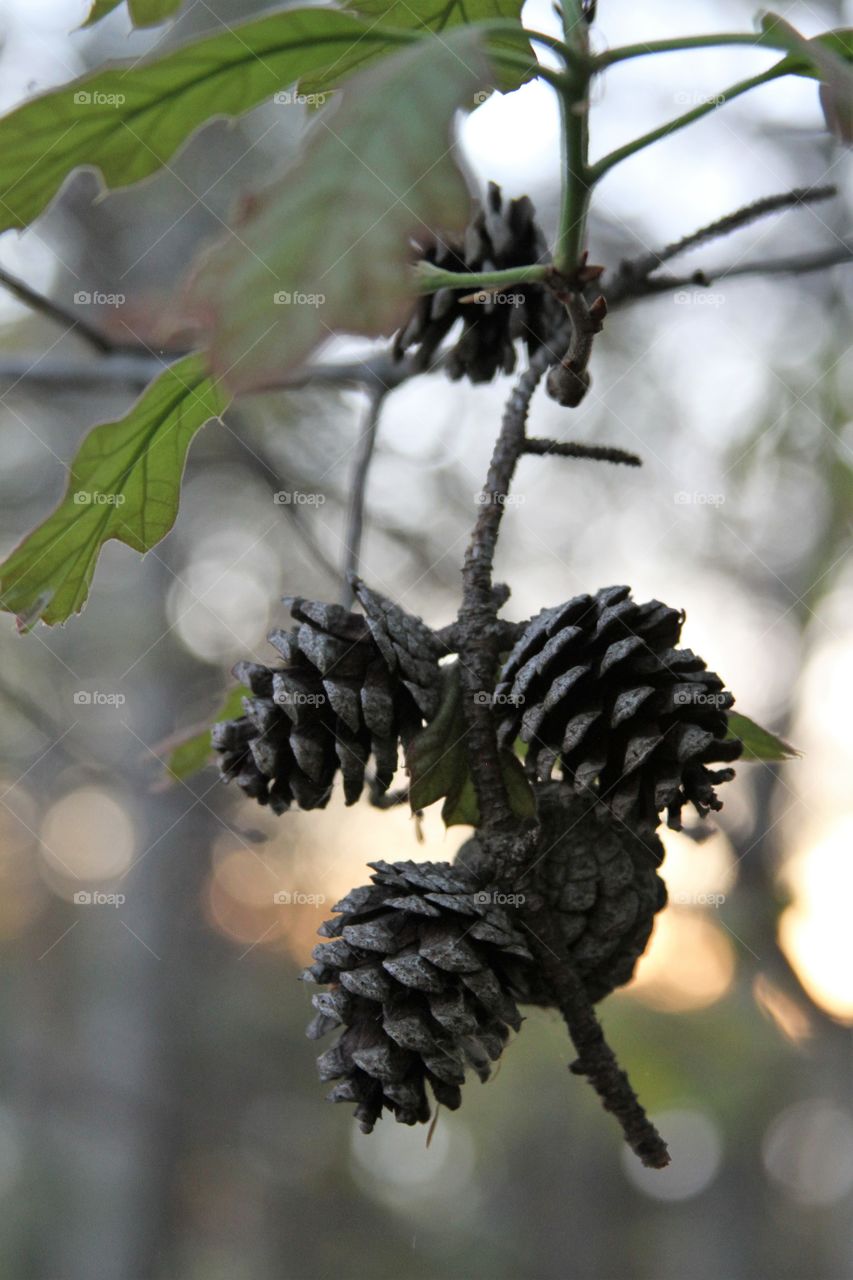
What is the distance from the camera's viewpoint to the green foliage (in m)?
0.66

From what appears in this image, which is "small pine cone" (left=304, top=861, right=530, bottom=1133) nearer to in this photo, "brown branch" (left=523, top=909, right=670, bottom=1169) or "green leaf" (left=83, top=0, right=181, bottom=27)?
"brown branch" (left=523, top=909, right=670, bottom=1169)

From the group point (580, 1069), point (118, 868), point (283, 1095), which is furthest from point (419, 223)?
point (283, 1095)

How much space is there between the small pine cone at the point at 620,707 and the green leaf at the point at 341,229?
301mm

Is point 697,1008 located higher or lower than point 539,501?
lower

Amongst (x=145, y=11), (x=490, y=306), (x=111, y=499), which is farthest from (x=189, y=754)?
(x=145, y=11)

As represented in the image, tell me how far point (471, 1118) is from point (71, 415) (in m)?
6.25

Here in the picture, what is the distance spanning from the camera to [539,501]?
3.33 metres

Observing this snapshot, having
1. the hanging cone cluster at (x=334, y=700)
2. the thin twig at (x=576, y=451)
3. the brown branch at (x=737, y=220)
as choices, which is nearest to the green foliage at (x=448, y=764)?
the hanging cone cluster at (x=334, y=700)

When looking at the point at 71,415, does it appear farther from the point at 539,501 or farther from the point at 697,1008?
the point at 697,1008

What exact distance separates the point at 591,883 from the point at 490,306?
490 mm

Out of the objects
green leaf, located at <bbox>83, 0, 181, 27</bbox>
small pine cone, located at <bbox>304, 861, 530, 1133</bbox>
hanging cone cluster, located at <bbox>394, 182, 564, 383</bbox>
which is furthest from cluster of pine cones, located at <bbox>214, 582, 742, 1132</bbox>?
green leaf, located at <bbox>83, 0, 181, 27</bbox>

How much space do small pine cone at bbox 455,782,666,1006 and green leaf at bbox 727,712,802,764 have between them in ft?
0.38

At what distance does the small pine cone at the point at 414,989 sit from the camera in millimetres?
588

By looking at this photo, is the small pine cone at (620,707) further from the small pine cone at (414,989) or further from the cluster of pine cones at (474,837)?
the small pine cone at (414,989)
